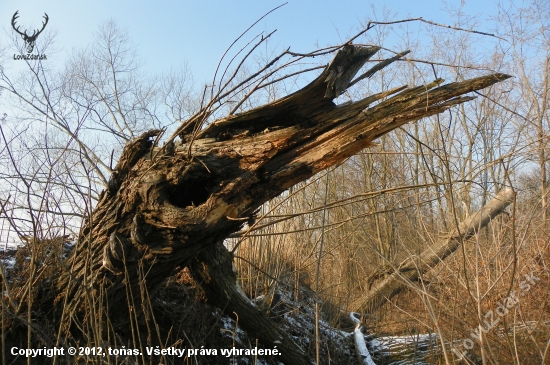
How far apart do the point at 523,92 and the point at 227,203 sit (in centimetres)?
1020

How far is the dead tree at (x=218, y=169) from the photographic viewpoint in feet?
8.27

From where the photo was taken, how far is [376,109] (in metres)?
2.56

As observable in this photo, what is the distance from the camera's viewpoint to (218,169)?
2.71m

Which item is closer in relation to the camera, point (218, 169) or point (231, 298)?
point (218, 169)

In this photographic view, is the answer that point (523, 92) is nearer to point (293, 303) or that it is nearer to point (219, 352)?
point (293, 303)

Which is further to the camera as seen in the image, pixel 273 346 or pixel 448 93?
pixel 273 346

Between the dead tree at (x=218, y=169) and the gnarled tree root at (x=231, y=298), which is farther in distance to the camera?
the gnarled tree root at (x=231, y=298)

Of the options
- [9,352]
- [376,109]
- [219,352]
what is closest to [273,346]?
[219,352]

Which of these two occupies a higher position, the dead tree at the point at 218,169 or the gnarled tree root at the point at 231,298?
the dead tree at the point at 218,169

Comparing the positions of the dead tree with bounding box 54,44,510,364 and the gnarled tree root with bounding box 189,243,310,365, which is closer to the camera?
the dead tree with bounding box 54,44,510,364

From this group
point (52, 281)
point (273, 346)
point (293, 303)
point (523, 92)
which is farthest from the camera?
point (523, 92)

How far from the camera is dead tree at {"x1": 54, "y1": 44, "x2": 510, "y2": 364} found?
252 centimetres

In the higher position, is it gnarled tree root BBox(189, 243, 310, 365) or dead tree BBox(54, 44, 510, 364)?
dead tree BBox(54, 44, 510, 364)

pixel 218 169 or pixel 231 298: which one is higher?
pixel 218 169
